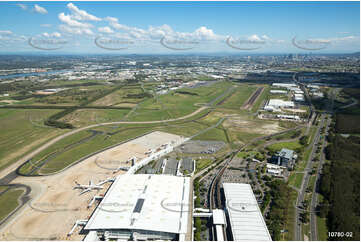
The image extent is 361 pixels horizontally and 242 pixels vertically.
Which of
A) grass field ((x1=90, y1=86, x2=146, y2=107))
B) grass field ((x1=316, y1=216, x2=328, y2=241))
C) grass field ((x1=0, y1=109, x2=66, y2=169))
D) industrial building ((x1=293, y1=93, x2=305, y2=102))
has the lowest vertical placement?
grass field ((x1=316, y1=216, x2=328, y2=241))

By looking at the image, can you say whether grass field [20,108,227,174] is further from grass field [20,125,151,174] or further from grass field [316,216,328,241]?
grass field [316,216,328,241]

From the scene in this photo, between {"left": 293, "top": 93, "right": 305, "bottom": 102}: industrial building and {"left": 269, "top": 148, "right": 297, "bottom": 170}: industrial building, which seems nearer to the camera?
{"left": 269, "top": 148, "right": 297, "bottom": 170}: industrial building

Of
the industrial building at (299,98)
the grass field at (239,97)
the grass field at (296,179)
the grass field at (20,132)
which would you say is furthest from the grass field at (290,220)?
the industrial building at (299,98)

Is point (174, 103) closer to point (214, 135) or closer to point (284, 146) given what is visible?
point (214, 135)

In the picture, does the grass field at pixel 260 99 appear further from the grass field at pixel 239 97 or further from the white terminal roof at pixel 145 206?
the white terminal roof at pixel 145 206

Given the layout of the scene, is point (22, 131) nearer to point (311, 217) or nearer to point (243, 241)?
point (243, 241)

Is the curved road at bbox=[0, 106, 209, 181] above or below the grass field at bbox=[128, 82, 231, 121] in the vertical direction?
below

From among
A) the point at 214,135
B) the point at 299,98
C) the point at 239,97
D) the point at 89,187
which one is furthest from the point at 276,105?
the point at 89,187

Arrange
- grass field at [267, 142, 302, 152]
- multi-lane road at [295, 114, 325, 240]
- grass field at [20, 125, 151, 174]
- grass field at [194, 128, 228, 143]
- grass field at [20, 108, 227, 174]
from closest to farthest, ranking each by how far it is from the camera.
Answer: multi-lane road at [295, 114, 325, 240] → grass field at [20, 125, 151, 174] → grass field at [20, 108, 227, 174] → grass field at [267, 142, 302, 152] → grass field at [194, 128, 228, 143]

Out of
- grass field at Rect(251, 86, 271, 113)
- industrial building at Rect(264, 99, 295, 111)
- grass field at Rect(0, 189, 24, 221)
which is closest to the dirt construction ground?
grass field at Rect(0, 189, 24, 221)

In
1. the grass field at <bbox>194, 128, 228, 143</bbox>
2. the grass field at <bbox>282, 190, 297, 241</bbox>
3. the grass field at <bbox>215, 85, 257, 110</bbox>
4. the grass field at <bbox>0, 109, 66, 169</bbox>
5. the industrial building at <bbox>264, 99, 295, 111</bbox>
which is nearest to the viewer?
the grass field at <bbox>282, 190, 297, 241</bbox>
